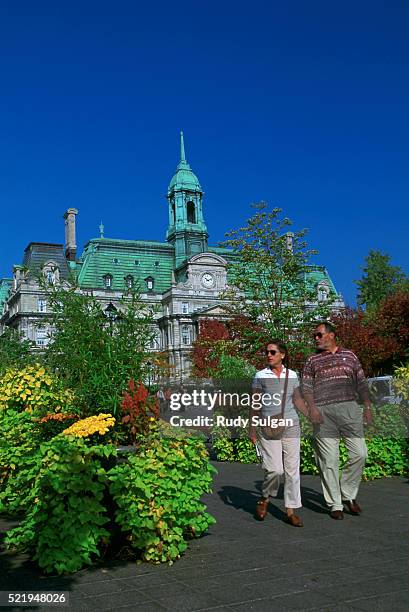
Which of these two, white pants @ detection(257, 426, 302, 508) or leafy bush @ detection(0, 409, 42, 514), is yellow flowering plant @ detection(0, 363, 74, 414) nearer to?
leafy bush @ detection(0, 409, 42, 514)

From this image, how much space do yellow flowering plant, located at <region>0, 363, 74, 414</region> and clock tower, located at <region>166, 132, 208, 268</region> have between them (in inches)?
2928

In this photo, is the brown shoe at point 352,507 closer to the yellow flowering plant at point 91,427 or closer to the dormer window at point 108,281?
the yellow flowering plant at point 91,427

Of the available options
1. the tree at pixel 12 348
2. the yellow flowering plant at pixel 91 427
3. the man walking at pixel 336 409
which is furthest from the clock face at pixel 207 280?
the yellow flowering plant at pixel 91 427

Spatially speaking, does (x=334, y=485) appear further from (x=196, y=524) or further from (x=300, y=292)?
(x=300, y=292)

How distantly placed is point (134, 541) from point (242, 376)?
454 inches

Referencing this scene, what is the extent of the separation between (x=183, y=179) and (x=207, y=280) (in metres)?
14.7

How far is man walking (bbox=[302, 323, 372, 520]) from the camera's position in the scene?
23.7ft

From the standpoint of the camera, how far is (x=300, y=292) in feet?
61.9

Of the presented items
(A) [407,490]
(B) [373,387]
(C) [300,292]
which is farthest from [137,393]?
(C) [300,292]

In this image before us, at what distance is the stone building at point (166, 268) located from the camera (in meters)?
76.7

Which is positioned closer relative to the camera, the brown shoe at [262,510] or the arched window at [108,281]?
the brown shoe at [262,510]

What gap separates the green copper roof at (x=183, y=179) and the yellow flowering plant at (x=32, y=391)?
3001 inches

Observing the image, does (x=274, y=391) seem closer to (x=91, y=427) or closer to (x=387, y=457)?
(x=91, y=427)

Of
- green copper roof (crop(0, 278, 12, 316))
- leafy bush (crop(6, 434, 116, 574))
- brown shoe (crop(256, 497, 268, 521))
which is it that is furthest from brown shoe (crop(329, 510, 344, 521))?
green copper roof (crop(0, 278, 12, 316))
